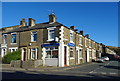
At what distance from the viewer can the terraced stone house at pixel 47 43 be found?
21.6 meters

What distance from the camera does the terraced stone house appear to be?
21641 mm

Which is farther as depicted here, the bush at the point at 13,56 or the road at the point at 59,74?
the bush at the point at 13,56

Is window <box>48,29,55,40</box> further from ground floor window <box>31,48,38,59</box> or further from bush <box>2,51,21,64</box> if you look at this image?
bush <box>2,51,21,64</box>

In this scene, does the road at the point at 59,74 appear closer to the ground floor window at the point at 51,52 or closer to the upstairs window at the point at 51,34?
the ground floor window at the point at 51,52

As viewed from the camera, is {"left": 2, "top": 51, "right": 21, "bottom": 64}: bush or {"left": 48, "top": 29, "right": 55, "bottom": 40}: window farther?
{"left": 2, "top": 51, "right": 21, "bottom": 64}: bush

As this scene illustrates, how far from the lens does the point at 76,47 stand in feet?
86.5

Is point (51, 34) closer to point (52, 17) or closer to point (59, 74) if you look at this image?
point (52, 17)

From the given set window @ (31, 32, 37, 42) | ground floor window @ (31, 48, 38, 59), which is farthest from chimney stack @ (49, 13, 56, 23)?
ground floor window @ (31, 48, 38, 59)

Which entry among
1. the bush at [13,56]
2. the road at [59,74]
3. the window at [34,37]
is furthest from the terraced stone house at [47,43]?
the road at [59,74]

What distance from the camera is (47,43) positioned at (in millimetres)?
22406

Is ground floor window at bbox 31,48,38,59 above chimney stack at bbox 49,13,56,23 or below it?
below

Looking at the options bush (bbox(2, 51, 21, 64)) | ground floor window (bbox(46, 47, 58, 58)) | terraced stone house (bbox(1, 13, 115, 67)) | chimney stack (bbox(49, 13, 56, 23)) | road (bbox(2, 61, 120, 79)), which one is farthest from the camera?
chimney stack (bbox(49, 13, 56, 23))

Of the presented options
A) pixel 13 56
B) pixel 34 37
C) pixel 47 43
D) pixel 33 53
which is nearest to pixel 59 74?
pixel 47 43

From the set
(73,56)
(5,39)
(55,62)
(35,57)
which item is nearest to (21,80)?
(55,62)
